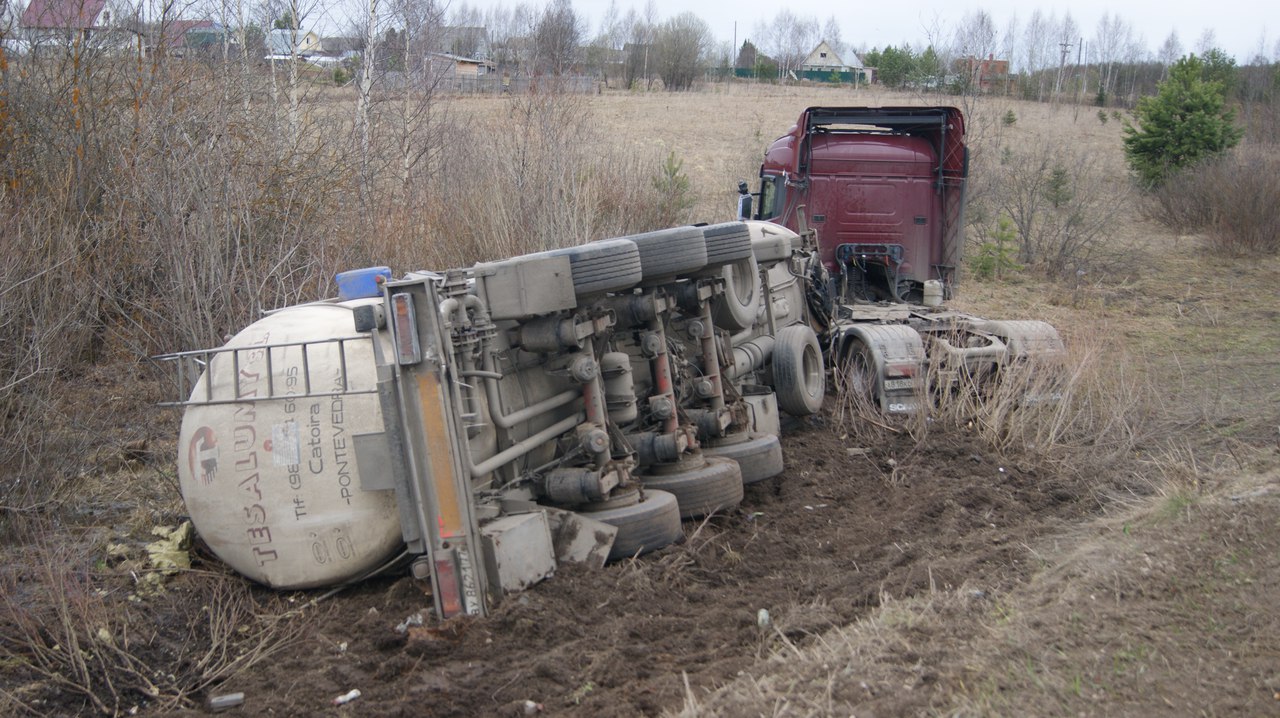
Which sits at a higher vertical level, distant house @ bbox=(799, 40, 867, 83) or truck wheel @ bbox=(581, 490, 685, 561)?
truck wheel @ bbox=(581, 490, 685, 561)

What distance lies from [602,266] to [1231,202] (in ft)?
64.3

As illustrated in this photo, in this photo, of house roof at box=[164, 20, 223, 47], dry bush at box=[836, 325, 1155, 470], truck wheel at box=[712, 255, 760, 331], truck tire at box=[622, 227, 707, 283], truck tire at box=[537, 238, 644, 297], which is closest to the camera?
truck tire at box=[537, 238, 644, 297]

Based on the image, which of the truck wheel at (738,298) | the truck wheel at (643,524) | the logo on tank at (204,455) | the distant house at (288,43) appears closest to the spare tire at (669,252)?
the truck wheel at (738,298)

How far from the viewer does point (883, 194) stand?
1243 cm

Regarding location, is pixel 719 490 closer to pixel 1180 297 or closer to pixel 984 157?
pixel 1180 297

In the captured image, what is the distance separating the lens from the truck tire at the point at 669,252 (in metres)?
5.68

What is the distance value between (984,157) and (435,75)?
14.0 m

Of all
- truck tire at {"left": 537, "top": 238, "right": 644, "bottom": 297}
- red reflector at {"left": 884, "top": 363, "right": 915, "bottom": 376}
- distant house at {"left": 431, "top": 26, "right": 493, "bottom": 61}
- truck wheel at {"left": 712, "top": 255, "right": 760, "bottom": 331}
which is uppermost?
distant house at {"left": 431, "top": 26, "right": 493, "bottom": 61}

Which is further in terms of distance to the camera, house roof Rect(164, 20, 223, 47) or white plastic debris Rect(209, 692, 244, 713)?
house roof Rect(164, 20, 223, 47)

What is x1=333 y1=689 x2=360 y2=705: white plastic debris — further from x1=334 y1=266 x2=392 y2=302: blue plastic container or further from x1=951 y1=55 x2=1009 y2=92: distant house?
x1=951 y1=55 x2=1009 y2=92: distant house

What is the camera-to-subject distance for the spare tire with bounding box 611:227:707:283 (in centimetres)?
568

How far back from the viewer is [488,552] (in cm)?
457

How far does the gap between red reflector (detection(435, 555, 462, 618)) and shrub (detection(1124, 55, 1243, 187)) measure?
2457cm

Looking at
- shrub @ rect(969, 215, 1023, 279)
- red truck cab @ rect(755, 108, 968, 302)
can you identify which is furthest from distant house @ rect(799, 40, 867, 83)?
red truck cab @ rect(755, 108, 968, 302)
